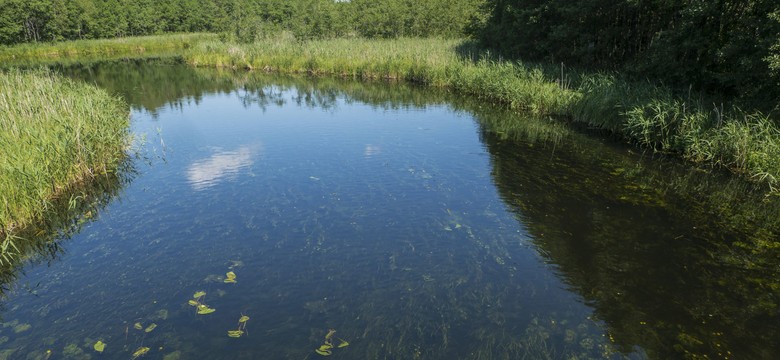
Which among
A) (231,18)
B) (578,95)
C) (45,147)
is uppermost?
(231,18)

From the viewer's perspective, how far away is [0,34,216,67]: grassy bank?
49.9 metres

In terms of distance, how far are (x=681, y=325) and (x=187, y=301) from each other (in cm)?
757

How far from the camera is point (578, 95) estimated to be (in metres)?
18.1

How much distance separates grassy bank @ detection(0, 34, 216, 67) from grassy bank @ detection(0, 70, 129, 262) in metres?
42.5

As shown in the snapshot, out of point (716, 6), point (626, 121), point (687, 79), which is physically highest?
point (716, 6)

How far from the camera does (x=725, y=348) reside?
19.2 ft

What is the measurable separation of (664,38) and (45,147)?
1963cm

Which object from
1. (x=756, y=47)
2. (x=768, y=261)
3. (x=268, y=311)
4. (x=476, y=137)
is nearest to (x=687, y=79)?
(x=756, y=47)

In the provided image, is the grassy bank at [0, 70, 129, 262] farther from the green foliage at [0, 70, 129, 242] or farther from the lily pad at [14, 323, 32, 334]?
the lily pad at [14, 323, 32, 334]

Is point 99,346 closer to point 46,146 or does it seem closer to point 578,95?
point 46,146

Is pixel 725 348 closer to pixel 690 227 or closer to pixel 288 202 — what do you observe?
pixel 690 227

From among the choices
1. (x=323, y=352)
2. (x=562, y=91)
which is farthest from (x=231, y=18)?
(x=323, y=352)

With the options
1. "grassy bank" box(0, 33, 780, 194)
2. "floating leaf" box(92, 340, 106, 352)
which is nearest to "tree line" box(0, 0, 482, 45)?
"grassy bank" box(0, 33, 780, 194)

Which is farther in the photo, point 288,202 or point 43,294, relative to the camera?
point 288,202
